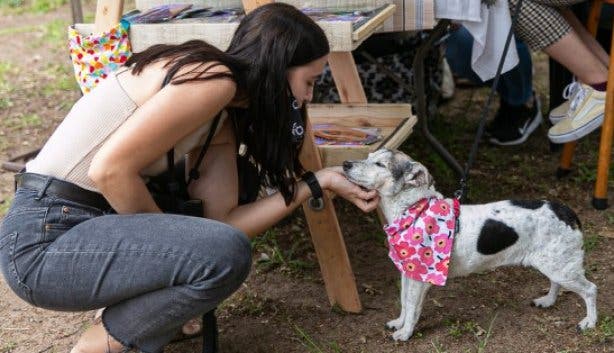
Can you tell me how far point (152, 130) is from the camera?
7.25ft

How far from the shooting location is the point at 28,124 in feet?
17.8

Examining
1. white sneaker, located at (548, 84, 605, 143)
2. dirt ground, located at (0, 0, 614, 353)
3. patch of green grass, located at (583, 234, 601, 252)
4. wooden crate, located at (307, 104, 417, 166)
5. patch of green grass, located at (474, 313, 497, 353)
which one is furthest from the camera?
white sneaker, located at (548, 84, 605, 143)

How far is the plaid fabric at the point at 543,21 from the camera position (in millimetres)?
3770

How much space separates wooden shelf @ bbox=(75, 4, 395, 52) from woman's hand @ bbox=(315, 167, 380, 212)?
0.43 metres

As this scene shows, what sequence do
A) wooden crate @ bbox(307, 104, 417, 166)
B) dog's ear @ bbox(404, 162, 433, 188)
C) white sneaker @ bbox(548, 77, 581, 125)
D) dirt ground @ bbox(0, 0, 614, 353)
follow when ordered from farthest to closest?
1. white sneaker @ bbox(548, 77, 581, 125)
2. wooden crate @ bbox(307, 104, 417, 166)
3. dirt ground @ bbox(0, 0, 614, 353)
4. dog's ear @ bbox(404, 162, 433, 188)

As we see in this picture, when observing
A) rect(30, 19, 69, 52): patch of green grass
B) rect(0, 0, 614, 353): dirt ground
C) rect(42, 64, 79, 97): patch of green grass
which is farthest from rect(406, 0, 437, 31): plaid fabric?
rect(30, 19, 69, 52): patch of green grass

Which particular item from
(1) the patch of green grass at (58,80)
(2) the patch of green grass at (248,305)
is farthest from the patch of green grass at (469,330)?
(1) the patch of green grass at (58,80)

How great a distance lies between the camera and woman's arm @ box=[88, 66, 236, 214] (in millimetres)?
2207

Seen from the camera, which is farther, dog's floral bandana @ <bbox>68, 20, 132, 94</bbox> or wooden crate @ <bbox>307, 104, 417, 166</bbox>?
wooden crate @ <bbox>307, 104, 417, 166</bbox>

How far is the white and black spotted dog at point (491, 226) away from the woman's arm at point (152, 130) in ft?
1.98

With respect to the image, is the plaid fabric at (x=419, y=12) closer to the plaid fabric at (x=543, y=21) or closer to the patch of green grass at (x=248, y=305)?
the plaid fabric at (x=543, y=21)

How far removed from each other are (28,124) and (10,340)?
2669mm

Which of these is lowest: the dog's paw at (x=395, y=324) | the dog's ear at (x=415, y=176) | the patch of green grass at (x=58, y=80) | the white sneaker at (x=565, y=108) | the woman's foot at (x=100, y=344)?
the dog's paw at (x=395, y=324)

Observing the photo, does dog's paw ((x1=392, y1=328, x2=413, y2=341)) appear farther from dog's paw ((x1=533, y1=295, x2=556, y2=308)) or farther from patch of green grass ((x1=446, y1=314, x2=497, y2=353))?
dog's paw ((x1=533, y1=295, x2=556, y2=308))
